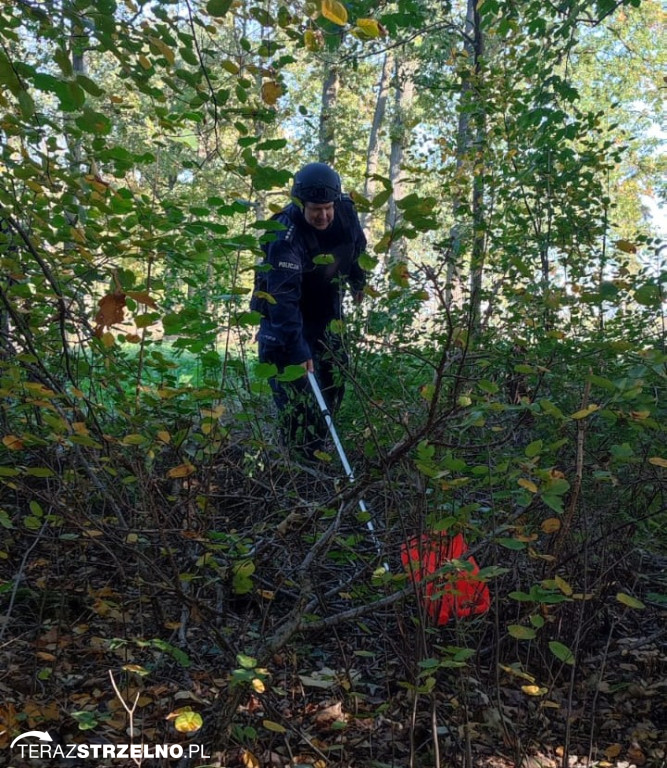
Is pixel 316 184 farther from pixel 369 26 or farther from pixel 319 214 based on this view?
pixel 369 26

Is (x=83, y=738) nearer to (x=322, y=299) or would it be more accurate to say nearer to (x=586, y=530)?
(x=586, y=530)

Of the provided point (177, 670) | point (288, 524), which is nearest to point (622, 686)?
point (288, 524)

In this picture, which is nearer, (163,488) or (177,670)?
(177,670)

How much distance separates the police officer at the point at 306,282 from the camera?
425cm

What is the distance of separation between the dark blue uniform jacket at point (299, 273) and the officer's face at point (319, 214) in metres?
0.07

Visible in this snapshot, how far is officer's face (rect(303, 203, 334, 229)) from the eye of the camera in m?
4.42

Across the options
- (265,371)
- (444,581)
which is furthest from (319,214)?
(444,581)

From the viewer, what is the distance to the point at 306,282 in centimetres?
496

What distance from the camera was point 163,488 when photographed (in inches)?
149

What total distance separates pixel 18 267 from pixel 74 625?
1617 mm

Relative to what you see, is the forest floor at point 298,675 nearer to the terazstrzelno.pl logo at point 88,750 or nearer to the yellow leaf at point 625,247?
the terazstrzelno.pl logo at point 88,750

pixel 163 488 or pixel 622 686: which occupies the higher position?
pixel 163 488

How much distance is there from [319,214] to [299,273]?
456mm

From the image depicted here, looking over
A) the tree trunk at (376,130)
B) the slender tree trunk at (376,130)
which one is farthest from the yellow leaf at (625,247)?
the slender tree trunk at (376,130)
